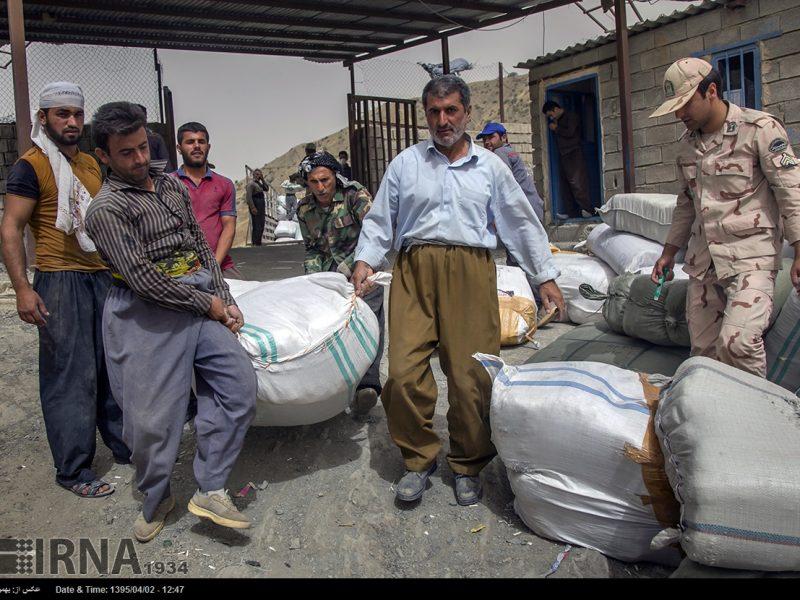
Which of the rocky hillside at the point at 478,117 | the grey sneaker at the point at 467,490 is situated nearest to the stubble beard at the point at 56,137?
the grey sneaker at the point at 467,490

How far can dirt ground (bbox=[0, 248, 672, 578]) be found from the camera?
8.34 ft

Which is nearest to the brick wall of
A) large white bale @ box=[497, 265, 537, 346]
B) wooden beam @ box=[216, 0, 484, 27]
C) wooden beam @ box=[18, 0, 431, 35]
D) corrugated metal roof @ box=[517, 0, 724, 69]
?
corrugated metal roof @ box=[517, 0, 724, 69]

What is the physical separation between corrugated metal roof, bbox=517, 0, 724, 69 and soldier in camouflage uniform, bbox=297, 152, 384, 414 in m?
5.82

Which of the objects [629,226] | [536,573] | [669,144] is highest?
[669,144]

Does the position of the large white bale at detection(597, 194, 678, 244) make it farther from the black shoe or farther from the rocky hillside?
the rocky hillside

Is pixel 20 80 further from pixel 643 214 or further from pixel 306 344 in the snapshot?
pixel 643 214

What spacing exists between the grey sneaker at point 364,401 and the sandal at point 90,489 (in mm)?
1211

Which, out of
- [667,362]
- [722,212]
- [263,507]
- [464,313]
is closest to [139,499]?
[263,507]

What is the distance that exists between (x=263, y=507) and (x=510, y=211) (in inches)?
64.6
